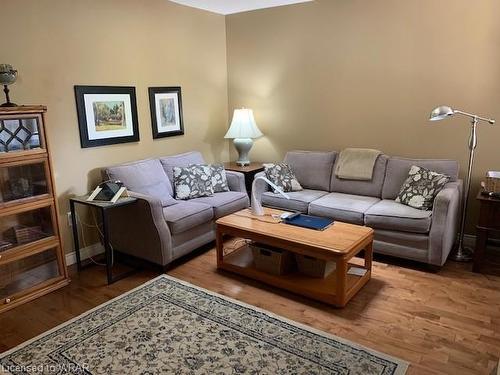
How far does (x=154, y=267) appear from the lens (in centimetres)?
330

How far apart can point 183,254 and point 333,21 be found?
287 centimetres

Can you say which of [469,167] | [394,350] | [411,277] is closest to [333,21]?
[469,167]

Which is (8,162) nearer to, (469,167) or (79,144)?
(79,144)

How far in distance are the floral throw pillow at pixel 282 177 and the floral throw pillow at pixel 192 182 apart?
2.05 feet

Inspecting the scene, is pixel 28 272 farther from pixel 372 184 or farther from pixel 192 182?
pixel 372 184

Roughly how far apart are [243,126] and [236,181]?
75 centimetres

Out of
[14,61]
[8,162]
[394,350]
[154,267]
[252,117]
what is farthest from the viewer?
[252,117]

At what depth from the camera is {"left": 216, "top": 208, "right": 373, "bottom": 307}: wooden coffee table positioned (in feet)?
8.38

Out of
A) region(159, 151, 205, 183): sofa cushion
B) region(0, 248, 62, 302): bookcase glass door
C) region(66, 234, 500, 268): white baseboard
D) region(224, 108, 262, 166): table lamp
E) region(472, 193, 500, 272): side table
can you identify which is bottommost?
region(66, 234, 500, 268): white baseboard

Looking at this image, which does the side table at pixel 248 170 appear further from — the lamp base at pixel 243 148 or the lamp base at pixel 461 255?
the lamp base at pixel 461 255

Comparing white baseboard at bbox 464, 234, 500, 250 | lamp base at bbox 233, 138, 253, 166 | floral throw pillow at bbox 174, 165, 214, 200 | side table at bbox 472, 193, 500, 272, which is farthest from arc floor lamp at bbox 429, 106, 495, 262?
floral throw pillow at bbox 174, 165, 214, 200

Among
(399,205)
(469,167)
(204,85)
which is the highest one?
(204,85)

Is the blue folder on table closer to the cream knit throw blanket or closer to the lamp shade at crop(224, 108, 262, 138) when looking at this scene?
the cream knit throw blanket

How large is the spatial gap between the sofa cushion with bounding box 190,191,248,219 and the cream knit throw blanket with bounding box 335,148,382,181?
1041 mm
